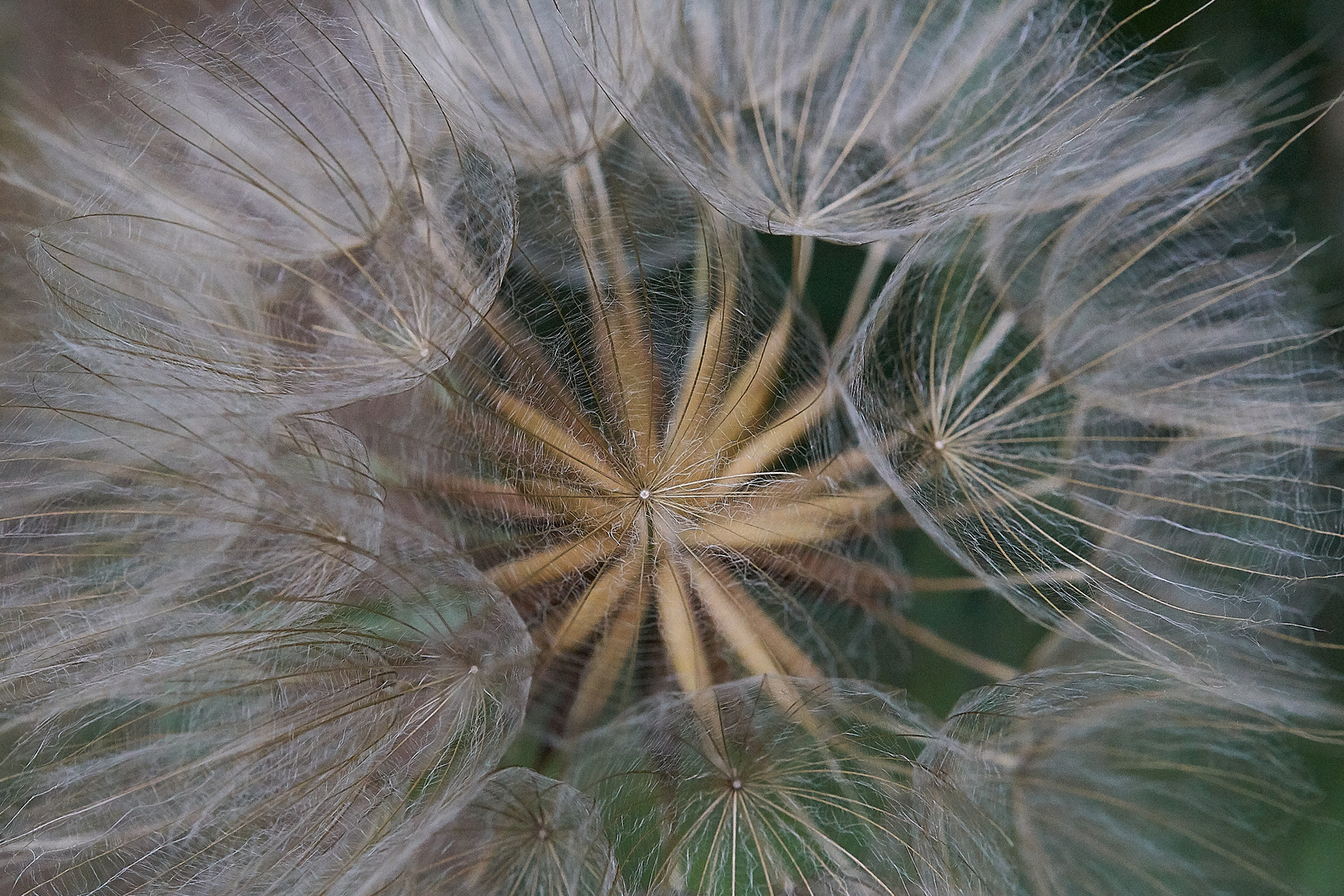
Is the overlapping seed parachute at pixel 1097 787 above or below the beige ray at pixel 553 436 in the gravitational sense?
below

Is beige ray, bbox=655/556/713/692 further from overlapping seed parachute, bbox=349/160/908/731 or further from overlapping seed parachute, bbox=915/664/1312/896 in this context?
overlapping seed parachute, bbox=915/664/1312/896

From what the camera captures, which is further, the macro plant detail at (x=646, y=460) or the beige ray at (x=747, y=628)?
the beige ray at (x=747, y=628)

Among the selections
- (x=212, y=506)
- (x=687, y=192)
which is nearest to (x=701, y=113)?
(x=687, y=192)

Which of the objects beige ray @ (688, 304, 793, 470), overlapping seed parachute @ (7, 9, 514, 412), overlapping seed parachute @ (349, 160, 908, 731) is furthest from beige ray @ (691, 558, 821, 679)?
overlapping seed parachute @ (7, 9, 514, 412)

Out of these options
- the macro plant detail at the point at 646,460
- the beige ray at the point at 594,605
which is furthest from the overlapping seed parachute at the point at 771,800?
the beige ray at the point at 594,605

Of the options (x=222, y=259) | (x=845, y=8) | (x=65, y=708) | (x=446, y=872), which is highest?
(x=845, y=8)

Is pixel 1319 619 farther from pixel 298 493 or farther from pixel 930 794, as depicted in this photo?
pixel 298 493

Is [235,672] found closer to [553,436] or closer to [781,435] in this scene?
[553,436]

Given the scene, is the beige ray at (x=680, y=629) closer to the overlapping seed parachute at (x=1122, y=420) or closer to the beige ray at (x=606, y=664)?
the beige ray at (x=606, y=664)

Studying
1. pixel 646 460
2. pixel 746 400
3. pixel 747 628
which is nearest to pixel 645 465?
pixel 646 460
